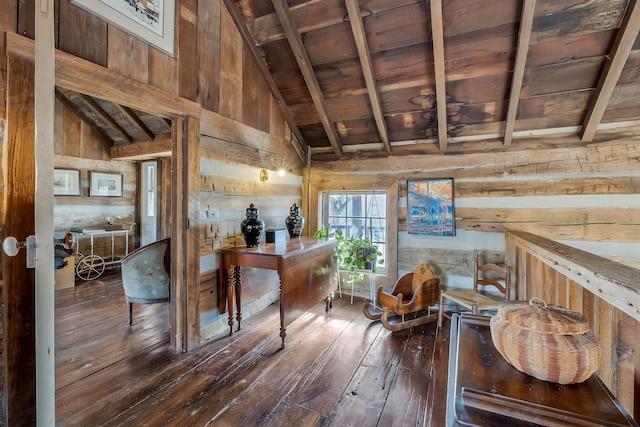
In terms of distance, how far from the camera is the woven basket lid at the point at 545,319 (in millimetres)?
738

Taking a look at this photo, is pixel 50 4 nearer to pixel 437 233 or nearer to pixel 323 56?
pixel 323 56

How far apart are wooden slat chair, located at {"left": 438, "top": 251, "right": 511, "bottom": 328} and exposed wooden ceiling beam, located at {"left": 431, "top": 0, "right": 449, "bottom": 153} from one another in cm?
134

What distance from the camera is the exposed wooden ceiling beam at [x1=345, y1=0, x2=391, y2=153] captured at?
2.37m

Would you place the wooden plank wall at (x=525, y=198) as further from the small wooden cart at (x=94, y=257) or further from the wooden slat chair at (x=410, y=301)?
the small wooden cart at (x=94, y=257)

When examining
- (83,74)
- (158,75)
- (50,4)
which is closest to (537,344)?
(50,4)

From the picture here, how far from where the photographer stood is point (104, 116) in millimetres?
4652

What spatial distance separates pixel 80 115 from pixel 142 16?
393 cm

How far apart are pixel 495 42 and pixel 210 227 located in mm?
2838

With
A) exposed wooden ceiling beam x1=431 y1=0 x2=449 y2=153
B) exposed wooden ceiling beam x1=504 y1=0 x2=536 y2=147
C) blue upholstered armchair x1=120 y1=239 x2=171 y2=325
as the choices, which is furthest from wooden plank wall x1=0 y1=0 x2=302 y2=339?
exposed wooden ceiling beam x1=504 y1=0 x2=536 y2=147

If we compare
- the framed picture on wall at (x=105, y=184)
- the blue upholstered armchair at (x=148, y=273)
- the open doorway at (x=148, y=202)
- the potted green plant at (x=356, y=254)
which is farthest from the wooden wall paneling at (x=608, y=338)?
the framed picture on wall at (x=105, y=184)

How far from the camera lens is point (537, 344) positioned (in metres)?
0.75

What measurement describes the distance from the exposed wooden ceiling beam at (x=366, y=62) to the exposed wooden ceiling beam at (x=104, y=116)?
415 centimetres

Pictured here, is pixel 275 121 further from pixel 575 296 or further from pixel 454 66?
pixel 575 296

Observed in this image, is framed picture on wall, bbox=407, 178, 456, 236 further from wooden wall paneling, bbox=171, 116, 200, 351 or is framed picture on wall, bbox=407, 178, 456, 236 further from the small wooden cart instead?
the small wooden cart
